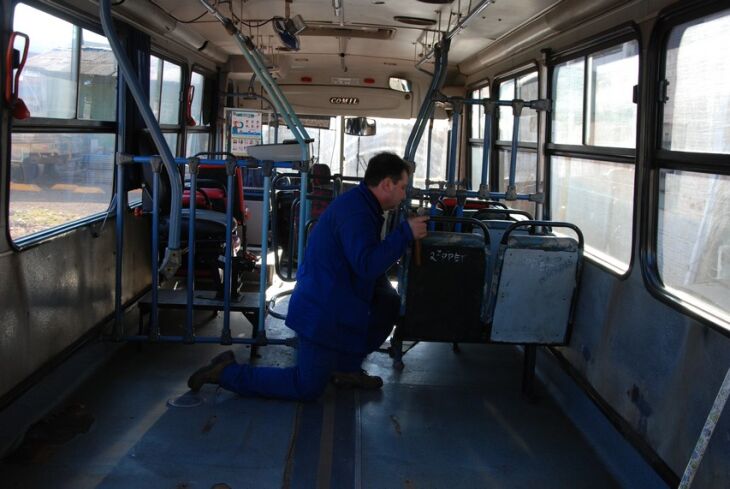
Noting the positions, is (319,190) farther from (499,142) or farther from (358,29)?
(499,142)

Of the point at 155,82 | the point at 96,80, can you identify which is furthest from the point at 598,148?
the point at 155,82

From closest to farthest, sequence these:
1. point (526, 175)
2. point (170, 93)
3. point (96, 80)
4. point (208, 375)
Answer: point (208, 375)
point (96, 80)
point (526, 175)
point (170, 93)

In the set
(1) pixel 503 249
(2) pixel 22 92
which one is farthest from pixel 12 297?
(1) pixel 503 249

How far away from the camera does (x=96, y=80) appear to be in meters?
5.15

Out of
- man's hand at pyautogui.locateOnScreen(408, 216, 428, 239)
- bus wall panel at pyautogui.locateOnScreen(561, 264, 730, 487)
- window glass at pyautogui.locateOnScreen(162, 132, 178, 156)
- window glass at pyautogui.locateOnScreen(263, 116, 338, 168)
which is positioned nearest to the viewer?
bus wall panel at pyautogui.locateOnScreen(561, 264, 730, 487)

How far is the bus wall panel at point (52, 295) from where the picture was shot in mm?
3727

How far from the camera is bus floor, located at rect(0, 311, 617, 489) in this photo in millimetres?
3592

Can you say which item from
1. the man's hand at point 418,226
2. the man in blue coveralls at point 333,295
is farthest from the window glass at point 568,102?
the man's hand at point 418,226

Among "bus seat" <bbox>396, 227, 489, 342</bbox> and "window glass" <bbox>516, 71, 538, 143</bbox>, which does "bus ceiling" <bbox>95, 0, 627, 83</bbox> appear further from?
"bus seat" <bbox>396, 227, 489, 342</bbox>

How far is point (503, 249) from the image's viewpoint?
437 cm

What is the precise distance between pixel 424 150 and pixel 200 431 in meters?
6.72

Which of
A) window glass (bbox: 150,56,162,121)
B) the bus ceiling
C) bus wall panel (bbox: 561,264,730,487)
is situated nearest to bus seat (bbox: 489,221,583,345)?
bus wall panel (bbox: 561,264,730,487)

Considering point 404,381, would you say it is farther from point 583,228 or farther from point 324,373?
point 583,228

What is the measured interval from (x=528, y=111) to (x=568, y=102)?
1.11 m
